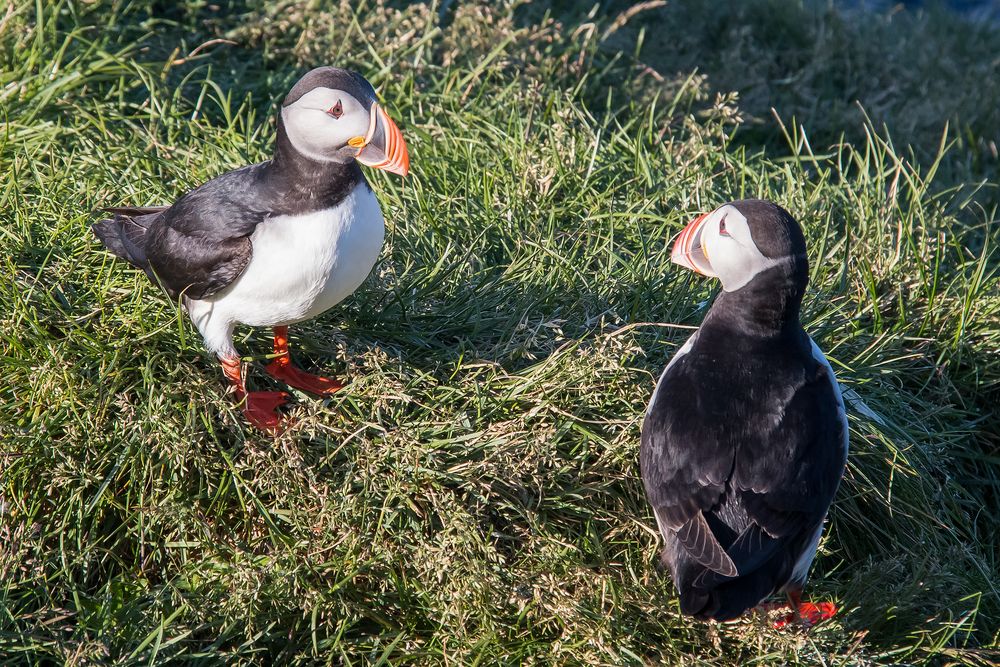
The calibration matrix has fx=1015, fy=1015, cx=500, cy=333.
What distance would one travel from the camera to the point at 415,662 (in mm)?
3119

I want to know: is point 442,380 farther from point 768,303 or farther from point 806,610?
point 806,610

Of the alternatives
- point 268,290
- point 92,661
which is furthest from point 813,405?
point 92,661

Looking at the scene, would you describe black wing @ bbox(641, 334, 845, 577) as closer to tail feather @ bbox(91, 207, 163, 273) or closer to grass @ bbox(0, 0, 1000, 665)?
grass @ bbox(0, 0, 1000, 665)

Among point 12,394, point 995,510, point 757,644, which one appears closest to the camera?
point 757,644

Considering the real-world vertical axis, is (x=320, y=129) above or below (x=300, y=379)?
above

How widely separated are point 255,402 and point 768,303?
1.72 metres

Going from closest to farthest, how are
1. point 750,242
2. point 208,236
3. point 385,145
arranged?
point 385,145
point 750,242
point 208,236

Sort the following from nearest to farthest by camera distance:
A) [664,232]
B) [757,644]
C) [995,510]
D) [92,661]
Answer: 1. [92,661]
2. [757,644]
3. [995,510]
4. [664,232]

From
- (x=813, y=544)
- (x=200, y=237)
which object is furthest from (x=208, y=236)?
(x=813, y=544)

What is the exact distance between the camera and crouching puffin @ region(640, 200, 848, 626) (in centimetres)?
294

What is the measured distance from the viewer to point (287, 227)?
10.3ft

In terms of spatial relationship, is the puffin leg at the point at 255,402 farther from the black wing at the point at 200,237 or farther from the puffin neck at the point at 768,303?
the puffin neck at the point at 768,303

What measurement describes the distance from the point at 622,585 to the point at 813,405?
0.81 meters

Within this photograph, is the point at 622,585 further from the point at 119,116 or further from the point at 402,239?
the point at 119,116
